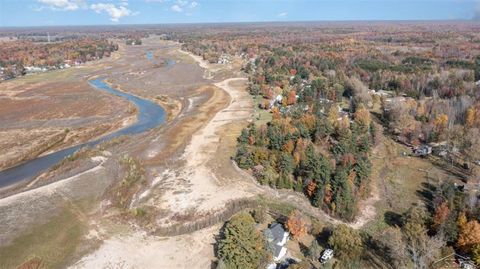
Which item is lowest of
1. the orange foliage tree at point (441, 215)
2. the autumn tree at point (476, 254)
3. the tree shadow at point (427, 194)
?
the tree shadow at point (427, 194)

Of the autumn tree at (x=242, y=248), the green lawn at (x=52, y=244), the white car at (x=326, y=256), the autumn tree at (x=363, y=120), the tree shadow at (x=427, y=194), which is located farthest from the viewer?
A: the autumn tree at (x=363, y=120)

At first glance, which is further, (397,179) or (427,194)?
(397,179)

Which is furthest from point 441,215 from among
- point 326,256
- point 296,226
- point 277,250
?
point 277,250

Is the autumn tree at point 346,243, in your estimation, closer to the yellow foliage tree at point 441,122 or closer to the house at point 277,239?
the house at point 277,239

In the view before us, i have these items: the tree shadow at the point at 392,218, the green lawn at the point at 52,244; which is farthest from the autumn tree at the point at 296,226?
the green lawn at the point at 52,244

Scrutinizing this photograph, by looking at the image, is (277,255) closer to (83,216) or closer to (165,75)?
(83,216)

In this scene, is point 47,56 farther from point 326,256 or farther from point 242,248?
point 326,256
